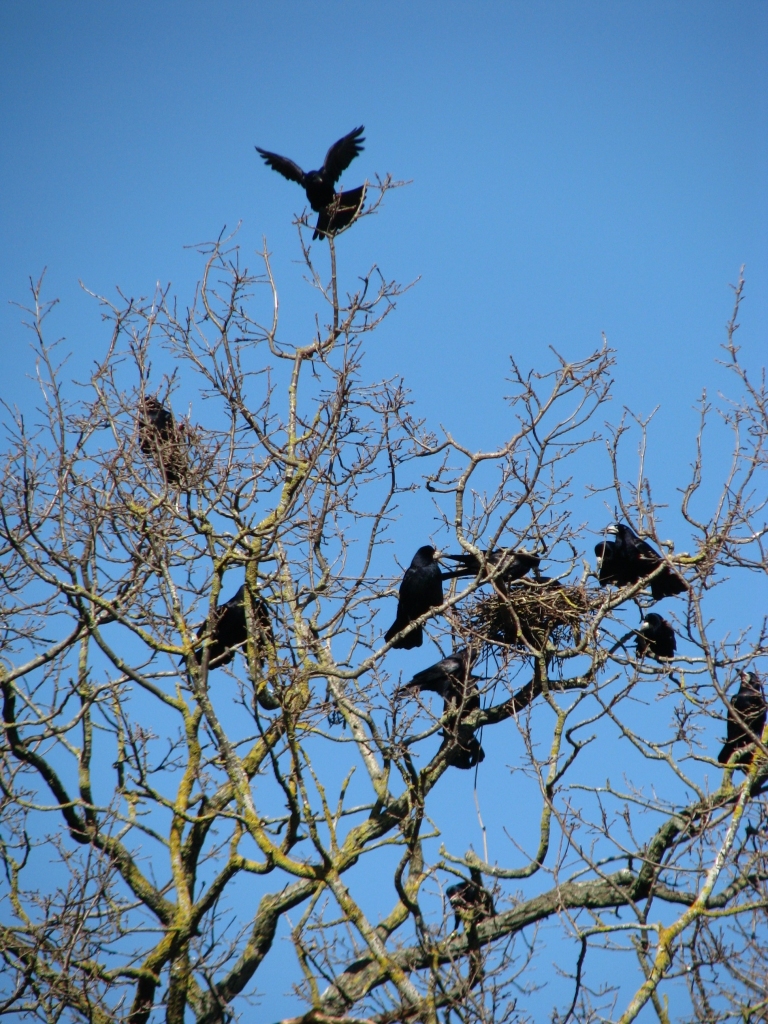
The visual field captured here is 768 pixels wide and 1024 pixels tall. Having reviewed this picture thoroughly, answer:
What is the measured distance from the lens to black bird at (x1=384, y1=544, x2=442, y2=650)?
309 inches

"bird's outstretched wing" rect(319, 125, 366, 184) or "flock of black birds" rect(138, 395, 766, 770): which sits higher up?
"bird's outstretched wing" rect(319, 125, 366, 184)

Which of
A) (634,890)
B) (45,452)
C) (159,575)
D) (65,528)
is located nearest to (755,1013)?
(634,890)

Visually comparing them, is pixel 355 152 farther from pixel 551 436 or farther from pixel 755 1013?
pixel 755 1013

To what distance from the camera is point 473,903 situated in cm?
665

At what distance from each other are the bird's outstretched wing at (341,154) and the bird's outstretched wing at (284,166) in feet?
0.27

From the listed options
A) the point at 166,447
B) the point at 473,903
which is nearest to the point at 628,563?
the point at 473,903

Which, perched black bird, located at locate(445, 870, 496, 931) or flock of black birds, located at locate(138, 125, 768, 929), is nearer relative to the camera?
perched black bird, located at locate(445, 870, 496, 931)

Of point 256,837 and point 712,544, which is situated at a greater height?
point 712,544

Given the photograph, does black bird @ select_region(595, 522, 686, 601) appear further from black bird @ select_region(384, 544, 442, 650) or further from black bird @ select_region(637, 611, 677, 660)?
black bird @ select_region(384, 544, 442, 650)

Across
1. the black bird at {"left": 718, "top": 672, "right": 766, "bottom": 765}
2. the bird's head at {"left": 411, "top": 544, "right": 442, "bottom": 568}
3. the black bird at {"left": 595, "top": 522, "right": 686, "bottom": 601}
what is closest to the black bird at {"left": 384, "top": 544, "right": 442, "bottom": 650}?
the bird's head at {"left": 411, "top": 544, "right": 442, "bottom": 568}

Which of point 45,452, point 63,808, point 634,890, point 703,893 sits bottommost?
point 703,893

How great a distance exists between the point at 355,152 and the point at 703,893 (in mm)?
7266

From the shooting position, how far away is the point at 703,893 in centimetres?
565

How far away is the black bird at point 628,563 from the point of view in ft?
26.8
